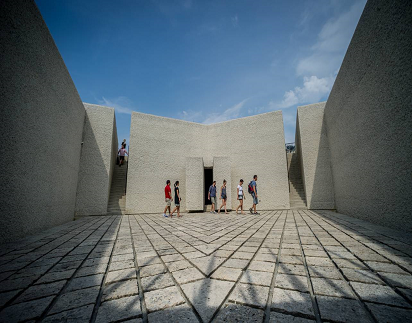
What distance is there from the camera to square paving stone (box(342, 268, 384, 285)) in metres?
1.58

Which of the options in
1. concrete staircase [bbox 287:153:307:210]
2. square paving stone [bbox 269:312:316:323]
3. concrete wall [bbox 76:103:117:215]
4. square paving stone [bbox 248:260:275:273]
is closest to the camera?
square paving stone [bbox 269:312:316:323]

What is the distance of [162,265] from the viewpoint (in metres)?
2.04

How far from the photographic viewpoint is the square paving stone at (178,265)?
6.35 ft

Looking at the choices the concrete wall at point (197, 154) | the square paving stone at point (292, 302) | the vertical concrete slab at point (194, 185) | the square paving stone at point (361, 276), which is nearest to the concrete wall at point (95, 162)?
the concrete wall at point (197, 154)

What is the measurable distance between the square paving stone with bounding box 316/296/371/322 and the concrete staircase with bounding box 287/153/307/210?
28.5 feet

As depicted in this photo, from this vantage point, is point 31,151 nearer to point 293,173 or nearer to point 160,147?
point 160,147

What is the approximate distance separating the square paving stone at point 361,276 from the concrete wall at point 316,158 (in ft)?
25.1

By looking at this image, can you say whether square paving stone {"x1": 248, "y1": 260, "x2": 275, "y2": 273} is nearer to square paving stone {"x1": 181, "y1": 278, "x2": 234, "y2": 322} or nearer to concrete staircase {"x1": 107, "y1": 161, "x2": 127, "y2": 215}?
Answer: square paving stone {"x1": 181, "y1": 278, "x2": 234, "y2": 322}

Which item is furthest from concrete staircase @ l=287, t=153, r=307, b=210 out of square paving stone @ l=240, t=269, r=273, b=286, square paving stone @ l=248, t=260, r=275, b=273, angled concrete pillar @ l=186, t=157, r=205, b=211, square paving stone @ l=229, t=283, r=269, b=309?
square paving stone @ l=229, t=283, r=269, b=309

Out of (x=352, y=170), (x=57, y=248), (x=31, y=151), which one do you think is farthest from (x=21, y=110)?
(x=352, y=170)

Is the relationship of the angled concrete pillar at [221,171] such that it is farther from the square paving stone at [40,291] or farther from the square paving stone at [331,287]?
the square paving stone at [40,291]

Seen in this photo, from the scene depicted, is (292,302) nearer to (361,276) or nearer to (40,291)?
(361,276)

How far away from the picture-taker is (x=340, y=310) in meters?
1.19

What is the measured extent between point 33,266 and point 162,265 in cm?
157
